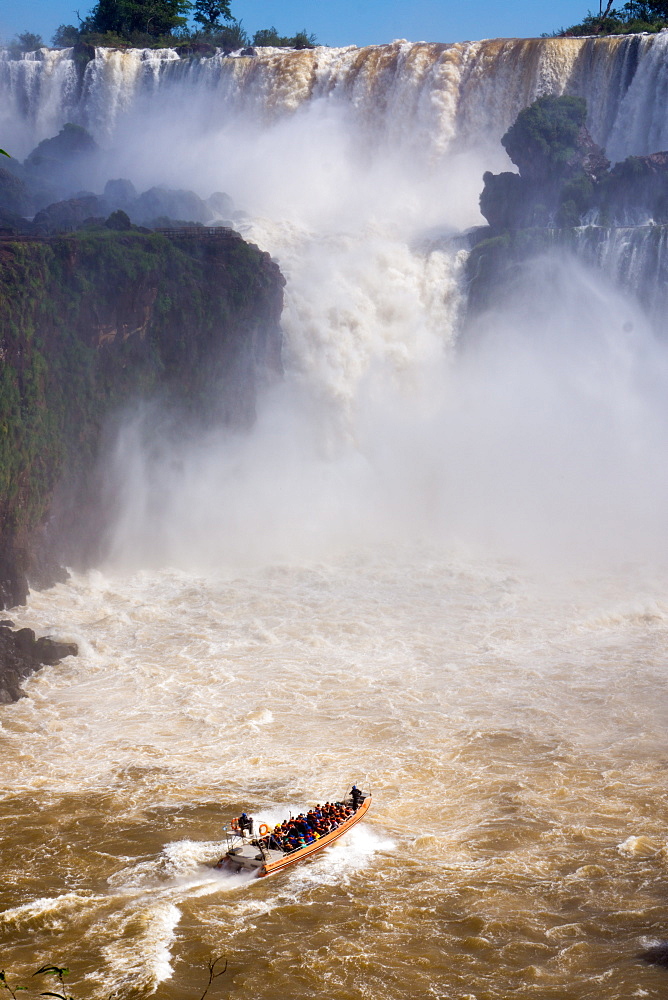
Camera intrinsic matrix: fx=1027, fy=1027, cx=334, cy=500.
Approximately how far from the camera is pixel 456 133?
4209 centimetres

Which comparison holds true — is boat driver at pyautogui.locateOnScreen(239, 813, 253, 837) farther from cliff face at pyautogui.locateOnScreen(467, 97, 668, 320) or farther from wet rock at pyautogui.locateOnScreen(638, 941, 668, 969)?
cliff face at pyautogui.locateOnScreen(467, 97, 668, 320)

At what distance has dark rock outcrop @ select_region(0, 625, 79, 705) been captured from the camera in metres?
19.1

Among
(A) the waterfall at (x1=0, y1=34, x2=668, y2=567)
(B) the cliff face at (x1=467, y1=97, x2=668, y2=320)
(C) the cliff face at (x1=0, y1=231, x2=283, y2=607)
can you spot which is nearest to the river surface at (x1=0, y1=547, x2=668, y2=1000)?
(C) the cliff face at (x1=0, y1=231, x2=283, y2=607)

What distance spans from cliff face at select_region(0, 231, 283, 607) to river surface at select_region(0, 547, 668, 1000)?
2.00 m

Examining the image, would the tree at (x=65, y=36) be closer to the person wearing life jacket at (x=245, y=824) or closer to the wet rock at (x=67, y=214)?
the wet rock at (x=67, y=214)

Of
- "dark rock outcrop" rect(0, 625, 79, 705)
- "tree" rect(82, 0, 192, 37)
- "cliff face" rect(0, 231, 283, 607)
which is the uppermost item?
"tree" rect(82, 0, 192, 37)

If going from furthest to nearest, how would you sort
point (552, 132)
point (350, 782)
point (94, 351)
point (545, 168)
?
1. point (545, 168)
2. point (552, 132)
3. point (94, 351)
4. point (350, 782)

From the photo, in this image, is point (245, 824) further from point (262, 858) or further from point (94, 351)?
point (94, 351)

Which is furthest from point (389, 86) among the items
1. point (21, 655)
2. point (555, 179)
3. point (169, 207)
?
point (21, 655)

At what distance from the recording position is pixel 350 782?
16.0 m

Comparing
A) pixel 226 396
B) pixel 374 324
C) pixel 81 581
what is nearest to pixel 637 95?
pixel 374 324

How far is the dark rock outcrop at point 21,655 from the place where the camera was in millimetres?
19125

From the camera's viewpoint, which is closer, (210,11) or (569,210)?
(569,210)

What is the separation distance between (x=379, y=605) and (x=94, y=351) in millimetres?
10326
